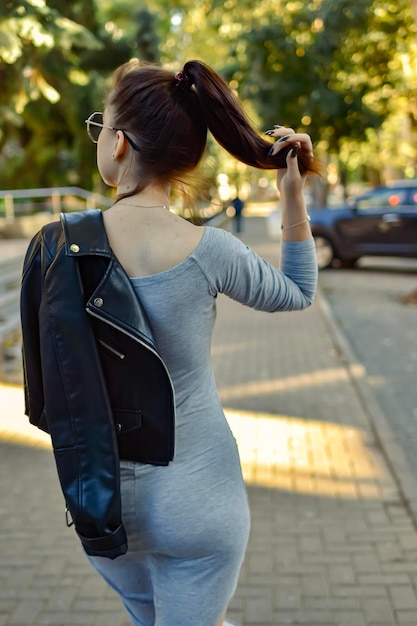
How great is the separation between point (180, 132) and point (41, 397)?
67cm

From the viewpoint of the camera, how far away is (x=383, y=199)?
1703 cm

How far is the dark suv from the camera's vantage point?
16391 millimetres

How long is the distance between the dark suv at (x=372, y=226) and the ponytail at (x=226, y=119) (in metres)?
15.0

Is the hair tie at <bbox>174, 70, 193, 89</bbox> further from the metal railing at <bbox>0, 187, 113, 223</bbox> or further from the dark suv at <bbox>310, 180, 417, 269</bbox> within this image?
the metal railing at <bbox>0, 187, 113, 223</bbox>

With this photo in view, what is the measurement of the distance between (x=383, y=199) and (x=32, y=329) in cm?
1600

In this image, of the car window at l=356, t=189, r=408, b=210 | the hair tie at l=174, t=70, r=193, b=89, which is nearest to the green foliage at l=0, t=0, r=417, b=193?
the car window at l=356, t=189, r=408, b=210

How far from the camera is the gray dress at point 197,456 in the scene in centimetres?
171

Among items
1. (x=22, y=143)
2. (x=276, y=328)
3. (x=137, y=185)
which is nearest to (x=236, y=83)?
(x=22, y=143)

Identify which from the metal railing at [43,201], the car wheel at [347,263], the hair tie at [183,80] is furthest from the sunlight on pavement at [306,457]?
the metal railing at [43,201]

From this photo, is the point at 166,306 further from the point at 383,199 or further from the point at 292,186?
the point at 383,199

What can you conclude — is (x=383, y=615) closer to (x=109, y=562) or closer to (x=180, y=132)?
(x=109, y=562)

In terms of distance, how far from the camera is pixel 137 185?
178 cm

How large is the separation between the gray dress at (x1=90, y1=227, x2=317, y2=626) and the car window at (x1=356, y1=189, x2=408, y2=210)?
50.9ft

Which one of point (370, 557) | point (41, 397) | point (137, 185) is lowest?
point (370, 557)
